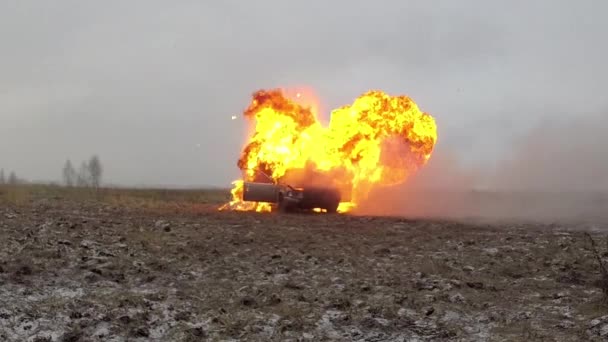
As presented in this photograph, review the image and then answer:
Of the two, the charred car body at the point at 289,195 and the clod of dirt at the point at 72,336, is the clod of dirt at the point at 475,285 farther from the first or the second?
the charred car body at the point at 289,195

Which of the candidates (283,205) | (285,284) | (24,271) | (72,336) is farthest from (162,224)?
(72,336)

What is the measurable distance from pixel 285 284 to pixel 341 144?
70.5ft

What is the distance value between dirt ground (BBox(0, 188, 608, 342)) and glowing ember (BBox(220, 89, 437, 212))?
12017 mm

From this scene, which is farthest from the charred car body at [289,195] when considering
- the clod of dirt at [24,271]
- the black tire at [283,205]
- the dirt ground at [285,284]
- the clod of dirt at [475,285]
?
the clod of dirt at [24,271]

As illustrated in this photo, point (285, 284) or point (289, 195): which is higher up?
point (289, 195)

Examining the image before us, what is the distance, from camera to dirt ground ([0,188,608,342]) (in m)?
13.3

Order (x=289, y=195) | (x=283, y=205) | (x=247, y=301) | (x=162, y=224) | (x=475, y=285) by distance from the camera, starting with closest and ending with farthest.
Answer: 1. (x=247, y=301)
2. (x=475, y=285)
3. (x=162, y=224)
4. (x=289, y=195)
5. (x=283, y=205)

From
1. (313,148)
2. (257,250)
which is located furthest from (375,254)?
(313,148)

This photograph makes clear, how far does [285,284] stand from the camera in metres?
16.6

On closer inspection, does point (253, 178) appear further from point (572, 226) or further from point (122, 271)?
point (122, 271)

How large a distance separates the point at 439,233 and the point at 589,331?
13513 mm

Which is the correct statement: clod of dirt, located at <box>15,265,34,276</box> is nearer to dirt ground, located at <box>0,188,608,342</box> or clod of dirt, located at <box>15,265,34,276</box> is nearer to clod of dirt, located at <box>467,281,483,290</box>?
dirt ground, located at <box>0,188,608,342</box>

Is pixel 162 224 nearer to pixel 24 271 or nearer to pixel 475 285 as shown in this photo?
pixel 24 271

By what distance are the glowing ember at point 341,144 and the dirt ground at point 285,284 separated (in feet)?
39.4
